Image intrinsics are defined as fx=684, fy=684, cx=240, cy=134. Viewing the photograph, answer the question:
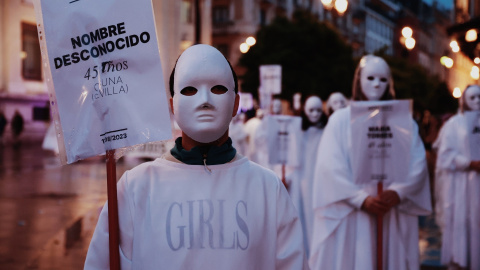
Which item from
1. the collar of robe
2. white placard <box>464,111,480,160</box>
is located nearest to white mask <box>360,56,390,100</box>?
white placard <box>464,111,480,160</box>

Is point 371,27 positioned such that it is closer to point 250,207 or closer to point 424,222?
point 424,222

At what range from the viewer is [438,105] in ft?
90.5

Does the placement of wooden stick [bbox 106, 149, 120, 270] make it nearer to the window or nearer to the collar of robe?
the collar of robe

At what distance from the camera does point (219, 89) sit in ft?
9.59

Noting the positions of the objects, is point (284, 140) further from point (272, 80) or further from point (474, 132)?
point (272, 80)

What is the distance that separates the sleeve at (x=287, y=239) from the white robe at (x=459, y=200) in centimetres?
553

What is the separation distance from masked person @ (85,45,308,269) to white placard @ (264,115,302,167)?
234 inches

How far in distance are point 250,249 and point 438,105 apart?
85.6 ft

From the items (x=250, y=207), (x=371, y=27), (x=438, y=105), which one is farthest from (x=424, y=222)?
(x=371, y=27)

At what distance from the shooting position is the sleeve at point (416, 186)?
5.32m

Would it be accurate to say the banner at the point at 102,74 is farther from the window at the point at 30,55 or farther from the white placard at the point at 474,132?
the window at the point at 30,55

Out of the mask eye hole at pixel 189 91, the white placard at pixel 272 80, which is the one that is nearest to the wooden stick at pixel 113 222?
the mask eye hole at pixel 189 91

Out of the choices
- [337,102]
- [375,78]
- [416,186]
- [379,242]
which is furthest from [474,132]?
[337,102]

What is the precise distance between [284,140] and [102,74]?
20.3ft
